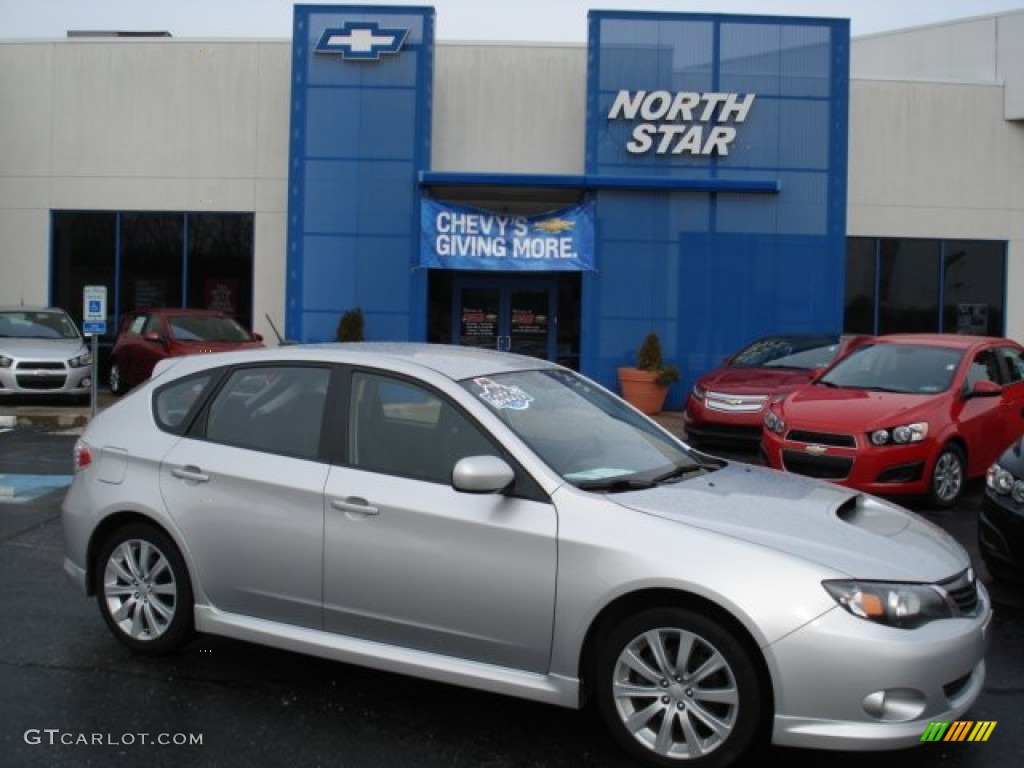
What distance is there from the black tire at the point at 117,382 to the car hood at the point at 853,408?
38.2ft

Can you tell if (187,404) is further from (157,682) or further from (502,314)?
(502,314)

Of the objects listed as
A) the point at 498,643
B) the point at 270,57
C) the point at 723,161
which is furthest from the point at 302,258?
the point at 498,643

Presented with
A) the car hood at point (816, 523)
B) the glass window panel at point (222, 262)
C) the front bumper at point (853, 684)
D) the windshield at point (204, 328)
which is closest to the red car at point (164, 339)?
the windshield at point (204, 328)

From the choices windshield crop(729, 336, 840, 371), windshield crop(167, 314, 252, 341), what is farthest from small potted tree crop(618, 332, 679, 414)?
windshield crop(167, 314, 252, 341)

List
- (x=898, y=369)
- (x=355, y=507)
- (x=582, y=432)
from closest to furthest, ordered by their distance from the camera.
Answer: (x=355, y=507), (x=582, y=432), (x=898, y=369)

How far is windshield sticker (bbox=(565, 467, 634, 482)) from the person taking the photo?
413 centimetres

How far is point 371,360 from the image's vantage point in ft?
15.0

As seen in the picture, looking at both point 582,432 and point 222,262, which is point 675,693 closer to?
point 582,432

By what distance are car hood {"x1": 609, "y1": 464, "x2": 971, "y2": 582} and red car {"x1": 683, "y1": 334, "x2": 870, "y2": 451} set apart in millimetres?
6647

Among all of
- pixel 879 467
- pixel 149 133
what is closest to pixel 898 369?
pixel 879 467

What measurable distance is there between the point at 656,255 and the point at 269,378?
13842 mm

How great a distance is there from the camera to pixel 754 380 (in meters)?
12.1

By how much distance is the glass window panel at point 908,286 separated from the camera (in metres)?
19.5

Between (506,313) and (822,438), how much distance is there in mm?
11867
